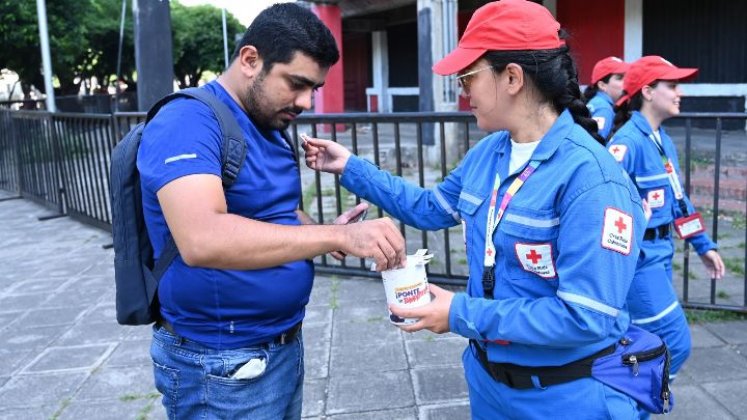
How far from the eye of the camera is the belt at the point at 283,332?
6.64 feet

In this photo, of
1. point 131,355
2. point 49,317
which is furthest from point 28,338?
point 131,355

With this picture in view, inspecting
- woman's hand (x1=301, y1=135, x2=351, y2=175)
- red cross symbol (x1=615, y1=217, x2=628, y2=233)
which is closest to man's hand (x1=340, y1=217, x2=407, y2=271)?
red cross symbol (x1=615, y1=217, x2=628, y2=233)

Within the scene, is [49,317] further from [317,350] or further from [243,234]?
[243,234]

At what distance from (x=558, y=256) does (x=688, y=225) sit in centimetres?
208

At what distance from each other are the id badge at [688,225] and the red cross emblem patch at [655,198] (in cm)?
29

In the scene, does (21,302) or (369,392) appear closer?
(369,392)

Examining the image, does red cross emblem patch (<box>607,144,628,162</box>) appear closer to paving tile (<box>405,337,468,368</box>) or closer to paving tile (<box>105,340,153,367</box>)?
paving tile (<box>405,337,468,368</box>)

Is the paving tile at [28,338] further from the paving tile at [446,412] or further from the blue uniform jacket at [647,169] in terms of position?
the blue uniform jacket at [647,169]

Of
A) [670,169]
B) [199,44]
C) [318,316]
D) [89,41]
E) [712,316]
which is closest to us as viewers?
[670,169]

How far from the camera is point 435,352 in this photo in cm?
426

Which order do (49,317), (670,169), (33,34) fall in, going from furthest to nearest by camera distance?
Answer: (33,34) < (49,317) < (670,169)

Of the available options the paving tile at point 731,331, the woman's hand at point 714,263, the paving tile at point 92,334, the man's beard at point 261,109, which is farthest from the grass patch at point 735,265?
the man's beard at point 261,109

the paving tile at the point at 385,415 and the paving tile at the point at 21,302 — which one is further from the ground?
the paving tile at the point at 21,302

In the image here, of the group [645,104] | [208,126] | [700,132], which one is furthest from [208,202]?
[700,132]
